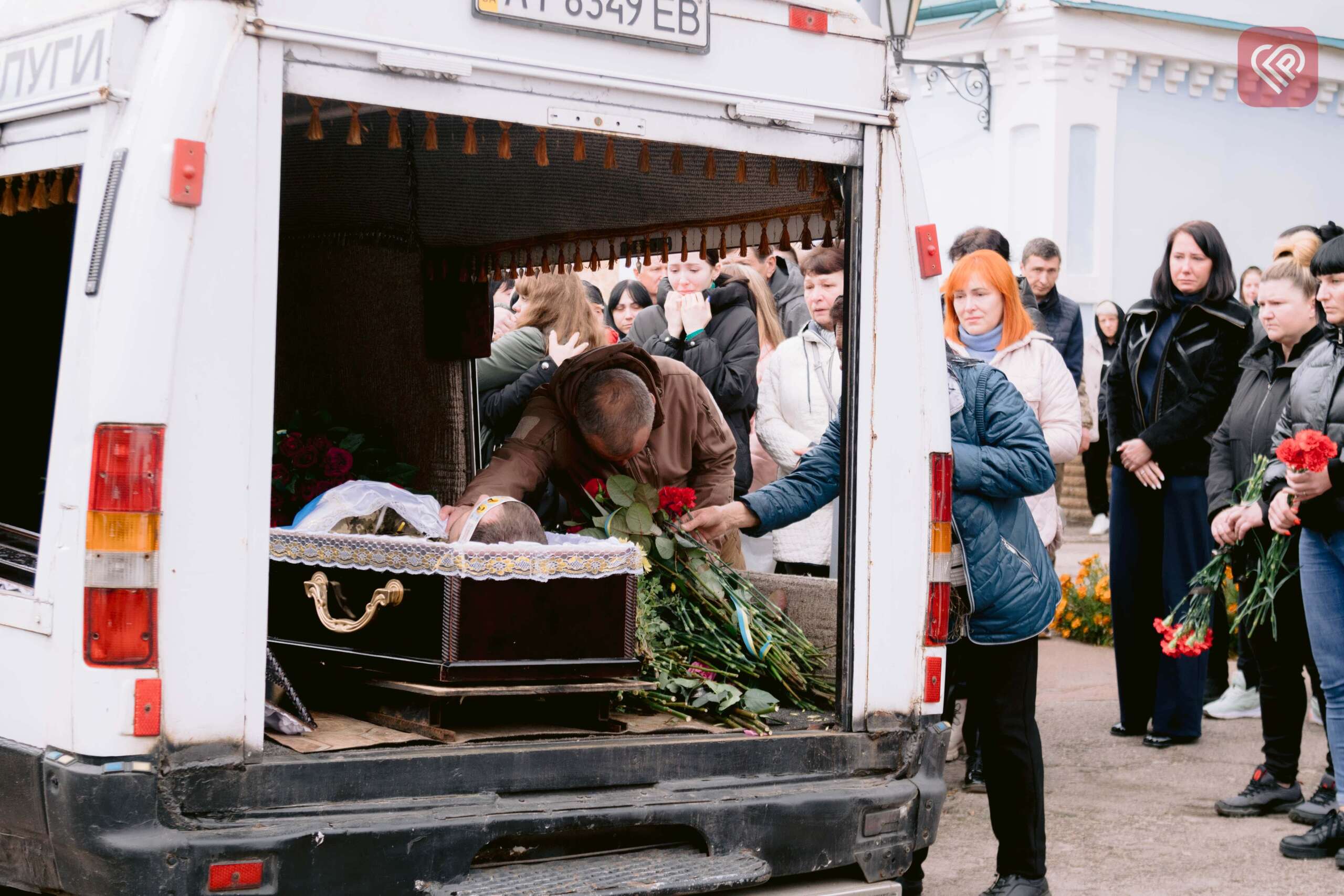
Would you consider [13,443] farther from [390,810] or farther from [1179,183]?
[1179,183]

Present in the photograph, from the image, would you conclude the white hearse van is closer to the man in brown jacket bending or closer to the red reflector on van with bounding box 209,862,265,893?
the red reflector on van with bounding box 209,862,265,893

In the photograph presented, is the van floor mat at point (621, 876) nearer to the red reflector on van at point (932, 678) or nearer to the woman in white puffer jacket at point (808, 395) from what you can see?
the red reflector on van at point (932, 678)

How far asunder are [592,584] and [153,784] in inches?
51.6

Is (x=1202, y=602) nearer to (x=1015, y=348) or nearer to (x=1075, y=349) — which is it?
(x=1015, y=348)

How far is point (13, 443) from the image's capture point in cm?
470

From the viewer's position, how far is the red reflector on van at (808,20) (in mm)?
4039

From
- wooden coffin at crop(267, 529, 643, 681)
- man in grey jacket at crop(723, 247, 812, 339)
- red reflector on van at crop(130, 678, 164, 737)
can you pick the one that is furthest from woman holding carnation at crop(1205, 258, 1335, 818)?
red reflector on van at crop(130, 678, 164, 737)

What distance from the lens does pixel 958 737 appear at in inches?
280

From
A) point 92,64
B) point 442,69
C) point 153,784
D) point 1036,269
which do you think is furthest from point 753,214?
point 1036,269

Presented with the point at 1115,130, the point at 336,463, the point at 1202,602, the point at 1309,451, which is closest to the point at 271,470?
the point at 336,463

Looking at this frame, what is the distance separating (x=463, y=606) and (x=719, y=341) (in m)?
4.02

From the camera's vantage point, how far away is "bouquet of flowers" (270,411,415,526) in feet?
20.3

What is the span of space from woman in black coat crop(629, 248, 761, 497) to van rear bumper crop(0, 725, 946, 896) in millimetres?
3592

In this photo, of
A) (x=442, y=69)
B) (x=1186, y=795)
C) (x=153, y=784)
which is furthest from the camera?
(x=1186, y=795)
